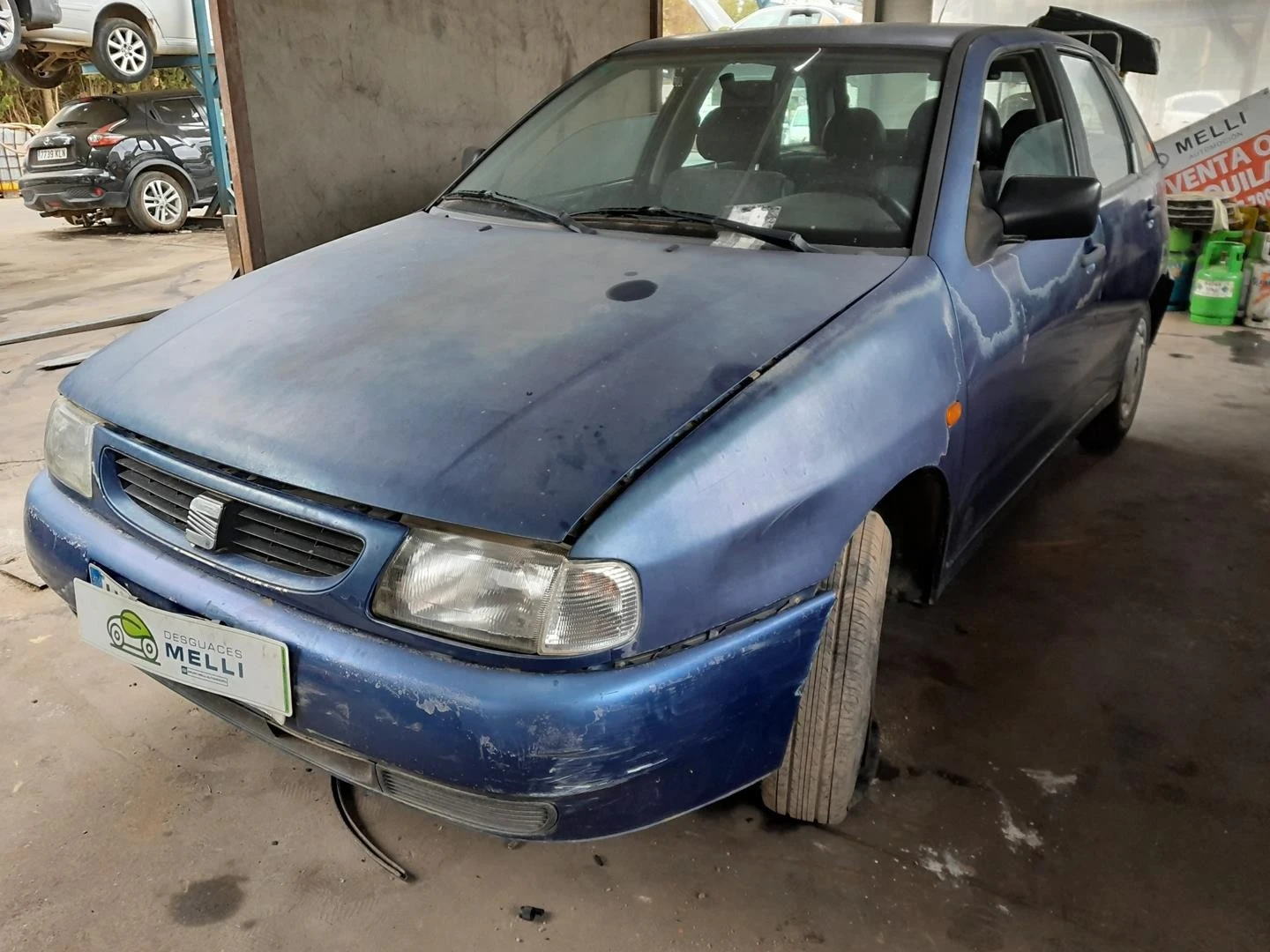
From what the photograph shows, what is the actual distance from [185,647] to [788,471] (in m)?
0.95

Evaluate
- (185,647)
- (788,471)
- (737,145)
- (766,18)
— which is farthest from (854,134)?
(766,18)

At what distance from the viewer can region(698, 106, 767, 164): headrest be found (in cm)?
227

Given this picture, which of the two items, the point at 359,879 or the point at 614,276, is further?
the point at 614,276

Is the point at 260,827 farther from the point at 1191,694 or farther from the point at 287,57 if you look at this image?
the point at 287,57

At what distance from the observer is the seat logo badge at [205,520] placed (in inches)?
57.5

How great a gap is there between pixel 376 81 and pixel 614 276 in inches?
150

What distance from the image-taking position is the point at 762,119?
2.30 meters

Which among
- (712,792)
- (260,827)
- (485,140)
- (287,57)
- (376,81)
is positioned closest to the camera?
(712,792)

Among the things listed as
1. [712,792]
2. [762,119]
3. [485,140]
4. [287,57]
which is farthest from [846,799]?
[485,140]

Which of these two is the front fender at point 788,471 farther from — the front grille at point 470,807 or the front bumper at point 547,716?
the front grille at point 470,807

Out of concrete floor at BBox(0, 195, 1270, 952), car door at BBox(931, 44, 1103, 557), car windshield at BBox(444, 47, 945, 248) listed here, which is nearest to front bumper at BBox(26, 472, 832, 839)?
concrete floor at BBox(0, 195, 1270, 952)

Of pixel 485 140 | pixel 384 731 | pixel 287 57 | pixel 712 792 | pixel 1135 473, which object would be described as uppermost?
pixel 287 57

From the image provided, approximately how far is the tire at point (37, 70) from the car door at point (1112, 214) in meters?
10.8

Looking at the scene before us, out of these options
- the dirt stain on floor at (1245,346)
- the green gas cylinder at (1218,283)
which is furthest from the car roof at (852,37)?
the green gas cylinder at (1218,283)
